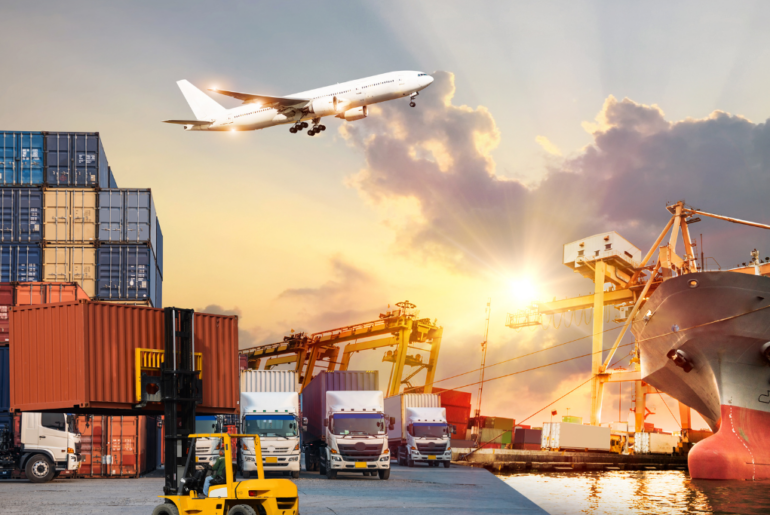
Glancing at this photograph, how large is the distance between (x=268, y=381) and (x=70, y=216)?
59.1 feet

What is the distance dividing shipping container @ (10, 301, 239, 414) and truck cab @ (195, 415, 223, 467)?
1094 centimetres

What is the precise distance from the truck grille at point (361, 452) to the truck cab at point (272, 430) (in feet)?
5.61

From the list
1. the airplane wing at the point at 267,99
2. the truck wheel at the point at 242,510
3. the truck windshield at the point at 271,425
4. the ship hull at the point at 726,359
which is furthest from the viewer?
→ the airplane wing at the point at 267,99

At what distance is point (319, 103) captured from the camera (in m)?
37.5

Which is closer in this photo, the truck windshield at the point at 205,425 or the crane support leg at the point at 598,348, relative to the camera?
the truck windshield at the point at 205,425

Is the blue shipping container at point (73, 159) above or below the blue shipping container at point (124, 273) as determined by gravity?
above

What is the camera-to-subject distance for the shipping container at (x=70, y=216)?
134 feet

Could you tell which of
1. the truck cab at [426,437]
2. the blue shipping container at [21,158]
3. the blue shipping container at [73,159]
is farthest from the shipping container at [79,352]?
the blue shipping container at [21,158]

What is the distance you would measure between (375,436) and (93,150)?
2597 cm

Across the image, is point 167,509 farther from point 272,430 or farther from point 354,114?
point 354,114

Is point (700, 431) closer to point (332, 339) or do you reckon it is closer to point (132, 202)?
point (332, 339)

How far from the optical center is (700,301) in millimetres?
31062

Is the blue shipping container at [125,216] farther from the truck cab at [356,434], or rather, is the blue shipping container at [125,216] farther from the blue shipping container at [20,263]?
the truck cab at [356,434]

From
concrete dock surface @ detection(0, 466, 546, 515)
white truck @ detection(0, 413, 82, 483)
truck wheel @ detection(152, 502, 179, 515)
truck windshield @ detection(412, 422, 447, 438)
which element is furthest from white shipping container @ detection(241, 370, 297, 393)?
truck wheel @ detection(152, 502, 179, 515)
